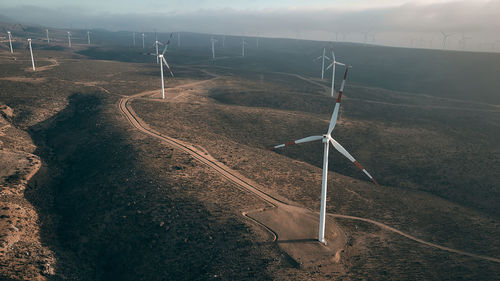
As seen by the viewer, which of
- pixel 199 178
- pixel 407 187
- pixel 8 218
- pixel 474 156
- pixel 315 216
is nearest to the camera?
pixel 8 218

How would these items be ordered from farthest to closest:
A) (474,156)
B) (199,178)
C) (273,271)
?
(474,156) < (199,178) < (273,271)

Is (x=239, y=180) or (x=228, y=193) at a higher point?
(x=239, y=180)

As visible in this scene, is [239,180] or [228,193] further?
[239,180]

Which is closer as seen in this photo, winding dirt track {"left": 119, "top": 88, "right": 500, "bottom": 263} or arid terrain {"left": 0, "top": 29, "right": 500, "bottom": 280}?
arid terrain {"left": 0, "top": 29, "right": 500, "bottom": 280}

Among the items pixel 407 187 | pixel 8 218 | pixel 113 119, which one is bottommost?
pixel 407 187

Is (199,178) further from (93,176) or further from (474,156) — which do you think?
(474,156)

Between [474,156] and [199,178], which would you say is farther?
[474,156]

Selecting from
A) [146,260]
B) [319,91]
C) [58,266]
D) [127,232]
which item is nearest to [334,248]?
[146,260]

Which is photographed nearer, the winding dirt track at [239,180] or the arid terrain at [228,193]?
the arid terrain at [228,193]
